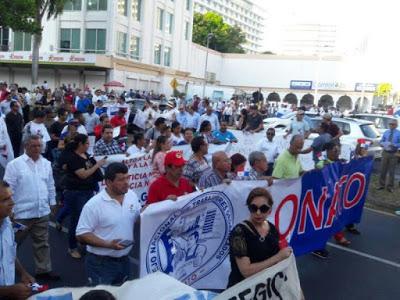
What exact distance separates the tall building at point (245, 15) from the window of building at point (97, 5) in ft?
282

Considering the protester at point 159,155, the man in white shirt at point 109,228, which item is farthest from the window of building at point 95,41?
the man in white shirt at point 109,228

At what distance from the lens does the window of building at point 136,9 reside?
4809cm

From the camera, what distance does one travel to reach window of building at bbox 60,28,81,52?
152 feet

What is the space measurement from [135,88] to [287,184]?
44.3 metres

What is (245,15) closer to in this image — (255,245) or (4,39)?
(4,39)

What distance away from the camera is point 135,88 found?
161 feet

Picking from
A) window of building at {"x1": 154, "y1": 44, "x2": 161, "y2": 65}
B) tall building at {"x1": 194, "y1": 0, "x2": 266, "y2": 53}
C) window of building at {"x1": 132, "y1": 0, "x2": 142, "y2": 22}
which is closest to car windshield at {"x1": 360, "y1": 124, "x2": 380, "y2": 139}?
window of building at {"x1": 132, "y1": 0, "x2": 142, "y2": 22}

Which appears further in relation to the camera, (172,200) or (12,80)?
(12,80)

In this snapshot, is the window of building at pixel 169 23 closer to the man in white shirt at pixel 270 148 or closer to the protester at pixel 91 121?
the protester at pixel 91 121

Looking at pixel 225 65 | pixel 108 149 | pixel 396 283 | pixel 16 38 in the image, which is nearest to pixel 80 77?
pixel 16 38

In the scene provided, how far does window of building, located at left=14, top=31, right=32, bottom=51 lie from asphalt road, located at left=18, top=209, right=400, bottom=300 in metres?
45.9

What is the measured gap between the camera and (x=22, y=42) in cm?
4938

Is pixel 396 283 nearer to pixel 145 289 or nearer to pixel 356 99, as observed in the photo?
pixel 145 289

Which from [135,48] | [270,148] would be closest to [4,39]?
[135,48]
